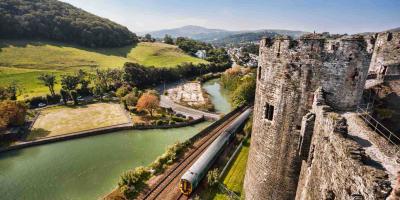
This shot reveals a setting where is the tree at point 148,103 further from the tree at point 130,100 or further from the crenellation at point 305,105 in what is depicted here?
the crenellation at point 305,105

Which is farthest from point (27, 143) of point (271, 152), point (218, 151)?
point (271, 152)

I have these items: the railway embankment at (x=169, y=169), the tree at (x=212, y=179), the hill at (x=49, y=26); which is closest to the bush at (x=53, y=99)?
the railway embankment at (x=169, y=169)

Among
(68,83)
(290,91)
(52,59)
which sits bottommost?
(68,83)

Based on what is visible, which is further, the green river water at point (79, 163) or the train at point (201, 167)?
the green river water at point (79, 163)

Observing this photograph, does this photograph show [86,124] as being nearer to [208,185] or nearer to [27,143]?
[27,143]

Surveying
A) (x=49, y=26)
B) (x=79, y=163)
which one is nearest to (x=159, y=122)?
(x=79, y=163)

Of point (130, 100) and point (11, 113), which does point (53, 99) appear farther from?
point (130, 100)
